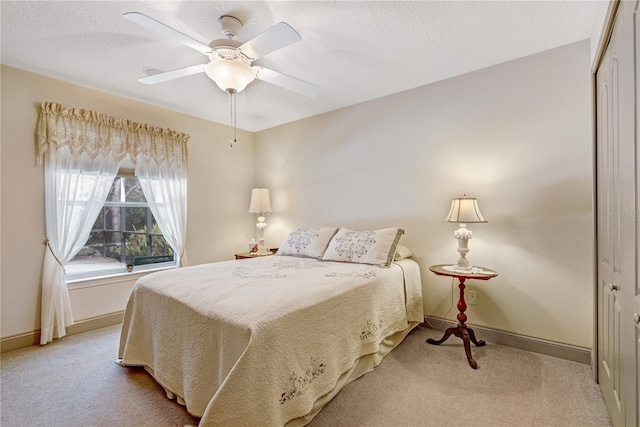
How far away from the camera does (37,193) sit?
2770 mm

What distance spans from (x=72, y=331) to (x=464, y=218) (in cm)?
385

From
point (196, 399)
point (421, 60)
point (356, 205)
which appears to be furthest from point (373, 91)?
point (196, 399)

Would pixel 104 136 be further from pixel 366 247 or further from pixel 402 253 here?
pixel 402 253

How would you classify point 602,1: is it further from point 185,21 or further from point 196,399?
point 196,399

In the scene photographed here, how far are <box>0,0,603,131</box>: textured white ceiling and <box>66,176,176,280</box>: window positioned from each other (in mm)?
1213

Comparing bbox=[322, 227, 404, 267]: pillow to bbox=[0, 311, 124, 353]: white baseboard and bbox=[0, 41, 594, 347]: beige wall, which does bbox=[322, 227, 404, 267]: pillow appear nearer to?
bbox=[0, 41, 594, 347]: beige wall

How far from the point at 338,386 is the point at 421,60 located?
8.70ft

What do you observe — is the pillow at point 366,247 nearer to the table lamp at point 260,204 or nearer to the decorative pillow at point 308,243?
the decorative pillow at point 308,243

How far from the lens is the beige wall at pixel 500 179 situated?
233 cm

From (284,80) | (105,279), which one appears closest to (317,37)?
(284,80)

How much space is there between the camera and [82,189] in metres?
3.04

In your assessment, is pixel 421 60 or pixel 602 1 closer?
pixel 602 1

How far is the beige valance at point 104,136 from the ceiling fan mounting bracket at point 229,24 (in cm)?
192

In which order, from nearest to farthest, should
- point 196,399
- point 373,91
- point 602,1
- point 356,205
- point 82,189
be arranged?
1. point 196,399
2. point 602,1
3. point 82,189
4. point 373,91
5. point 356,205
